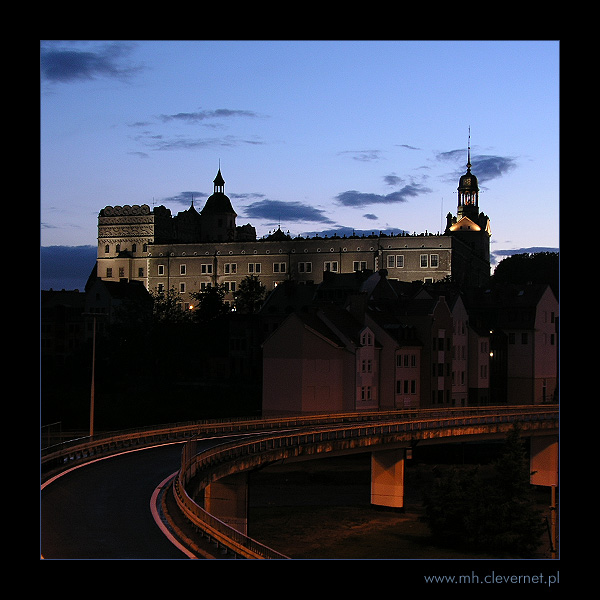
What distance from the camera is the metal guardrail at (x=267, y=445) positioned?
22.9m

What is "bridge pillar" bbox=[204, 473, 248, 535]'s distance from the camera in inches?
1515

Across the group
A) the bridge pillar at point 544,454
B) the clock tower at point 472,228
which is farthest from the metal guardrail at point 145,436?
the clock tower at point 472,228

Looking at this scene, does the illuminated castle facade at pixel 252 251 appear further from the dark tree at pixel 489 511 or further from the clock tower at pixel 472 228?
the dark tree at pixel 489 511

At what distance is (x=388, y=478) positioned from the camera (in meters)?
53.9

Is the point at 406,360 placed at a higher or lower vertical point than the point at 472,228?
lower

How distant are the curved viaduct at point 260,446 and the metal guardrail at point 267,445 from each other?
4 centimetres

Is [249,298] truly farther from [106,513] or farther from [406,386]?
[106,513]

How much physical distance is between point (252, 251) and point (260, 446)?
130077 mm

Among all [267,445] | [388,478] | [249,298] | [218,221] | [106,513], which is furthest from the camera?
[218,221]

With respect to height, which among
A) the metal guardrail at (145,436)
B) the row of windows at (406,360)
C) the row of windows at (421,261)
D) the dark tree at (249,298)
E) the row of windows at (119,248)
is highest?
the row of windows at (119,248)

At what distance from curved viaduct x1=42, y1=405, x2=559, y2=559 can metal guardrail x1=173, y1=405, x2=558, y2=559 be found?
1.5 inches

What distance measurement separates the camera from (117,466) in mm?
36312

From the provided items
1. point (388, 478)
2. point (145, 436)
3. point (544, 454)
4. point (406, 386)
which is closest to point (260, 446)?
point (145, 436)
